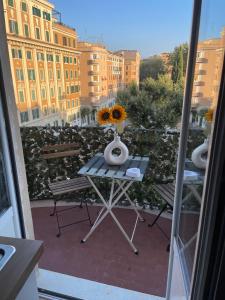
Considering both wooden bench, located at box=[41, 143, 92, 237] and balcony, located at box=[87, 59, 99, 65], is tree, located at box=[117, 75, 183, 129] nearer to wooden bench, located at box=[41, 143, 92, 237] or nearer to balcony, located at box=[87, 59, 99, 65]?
balcony, located at box=[87, 59, 99, 65]

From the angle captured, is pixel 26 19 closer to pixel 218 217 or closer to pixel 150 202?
pixel 150 202

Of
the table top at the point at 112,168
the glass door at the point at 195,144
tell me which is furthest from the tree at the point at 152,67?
the glass door at the point at 195,144

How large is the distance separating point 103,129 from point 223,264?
2273 mm

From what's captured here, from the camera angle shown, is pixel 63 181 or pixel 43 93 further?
pixel 43 93

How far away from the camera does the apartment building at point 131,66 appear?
2729 millimetres

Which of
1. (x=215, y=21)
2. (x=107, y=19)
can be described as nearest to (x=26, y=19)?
(x=107, y=19)

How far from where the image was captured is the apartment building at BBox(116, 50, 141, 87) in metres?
2.73

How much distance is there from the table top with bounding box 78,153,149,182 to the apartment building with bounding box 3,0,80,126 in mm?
766

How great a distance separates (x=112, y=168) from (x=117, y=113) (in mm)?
527

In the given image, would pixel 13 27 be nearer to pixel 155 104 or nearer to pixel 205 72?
pixel 155 104

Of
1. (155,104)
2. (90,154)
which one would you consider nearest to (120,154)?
(90,154)

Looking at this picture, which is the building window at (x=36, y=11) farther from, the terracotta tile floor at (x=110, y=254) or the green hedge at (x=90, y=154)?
the terracotta tile floor at (x=110, y=254)

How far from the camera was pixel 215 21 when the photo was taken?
0.88 meters

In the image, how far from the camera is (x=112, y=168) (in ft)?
7.57
